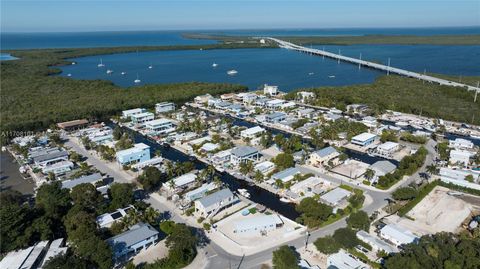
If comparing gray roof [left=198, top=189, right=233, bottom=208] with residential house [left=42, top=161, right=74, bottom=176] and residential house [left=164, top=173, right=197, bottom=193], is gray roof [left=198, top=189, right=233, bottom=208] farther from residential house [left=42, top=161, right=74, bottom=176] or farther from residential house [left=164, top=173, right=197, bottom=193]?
residential house [left=42, top=161, right=74, bottom=176]

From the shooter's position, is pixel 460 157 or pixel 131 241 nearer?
pixel 131 241

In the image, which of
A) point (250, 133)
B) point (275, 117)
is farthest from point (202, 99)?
point (250, 133)

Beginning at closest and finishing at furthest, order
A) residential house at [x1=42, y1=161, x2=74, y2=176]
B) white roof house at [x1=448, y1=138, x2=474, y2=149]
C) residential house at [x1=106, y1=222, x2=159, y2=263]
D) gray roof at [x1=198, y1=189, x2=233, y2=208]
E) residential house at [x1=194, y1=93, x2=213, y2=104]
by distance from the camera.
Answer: residential house at [x1=106, y1=222, x2=159, y2=263] → gray roof at [x1=198, y1=189, x2=233, y2=208] → residential house at [x1=42, y1=161, x2=74, y2=176] → white roof house at [x1=448, y1=138, x2=474, y2=149] → residential house at [x1=194, y1=93, x2=213, y2=104]

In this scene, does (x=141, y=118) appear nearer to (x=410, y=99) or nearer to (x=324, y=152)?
(x=324, y=152)

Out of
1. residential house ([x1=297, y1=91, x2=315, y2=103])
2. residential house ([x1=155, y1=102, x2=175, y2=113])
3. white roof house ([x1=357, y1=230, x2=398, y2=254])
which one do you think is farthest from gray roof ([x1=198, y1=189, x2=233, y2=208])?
residential house ([x1=297, y1=91, x2=315, y2=103])

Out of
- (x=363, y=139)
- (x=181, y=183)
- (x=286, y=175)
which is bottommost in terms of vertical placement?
(x=181, y=183)
